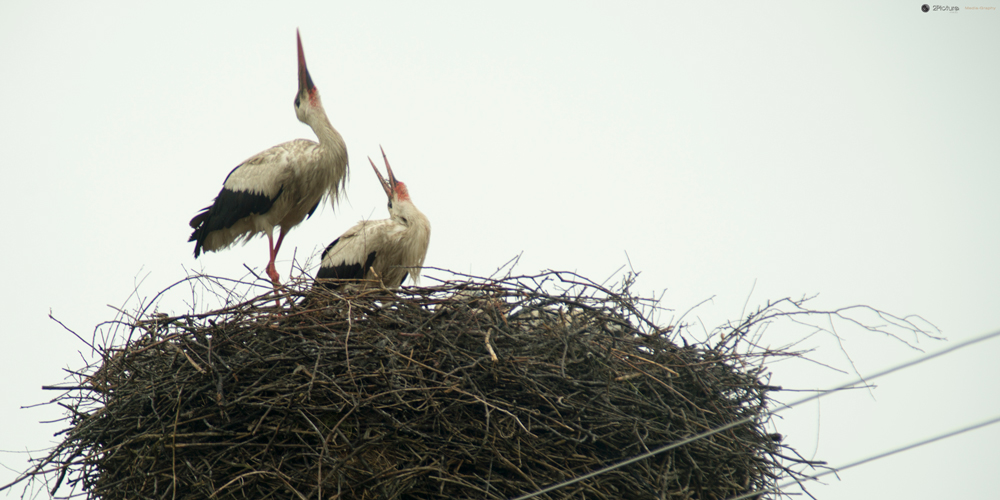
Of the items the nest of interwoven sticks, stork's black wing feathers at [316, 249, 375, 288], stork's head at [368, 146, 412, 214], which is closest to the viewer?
the nest of interwoven sticks

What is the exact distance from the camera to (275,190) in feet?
18.8

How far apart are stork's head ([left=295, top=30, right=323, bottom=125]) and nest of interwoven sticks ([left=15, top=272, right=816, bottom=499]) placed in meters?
2.64

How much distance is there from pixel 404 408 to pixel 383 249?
7.96 ft

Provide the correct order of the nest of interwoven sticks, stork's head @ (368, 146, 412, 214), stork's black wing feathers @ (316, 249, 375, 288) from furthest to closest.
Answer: stork's head @ (368, 146, 412, 214) < stork's black wing feathers @ (316, 249, 375, 288) < the nest of interwoven sticks

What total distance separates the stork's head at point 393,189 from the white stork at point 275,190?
39 centimetres

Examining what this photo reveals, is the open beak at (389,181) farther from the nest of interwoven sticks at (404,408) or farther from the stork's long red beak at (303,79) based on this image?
the nest of interwoven sticks at (404,408)

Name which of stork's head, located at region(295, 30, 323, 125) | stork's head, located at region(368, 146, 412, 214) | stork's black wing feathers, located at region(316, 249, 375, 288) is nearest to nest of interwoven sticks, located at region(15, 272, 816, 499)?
stork's black wing feathers, located at region(316, 249, 375, 288)

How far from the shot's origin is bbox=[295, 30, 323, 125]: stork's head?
626 cm

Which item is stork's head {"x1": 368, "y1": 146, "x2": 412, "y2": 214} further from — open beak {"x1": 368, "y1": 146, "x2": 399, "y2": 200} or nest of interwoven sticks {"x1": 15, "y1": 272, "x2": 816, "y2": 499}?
nest of interwoven sticks {"x1": 15, "y1": 272, "x2": 816, "y2": 499}

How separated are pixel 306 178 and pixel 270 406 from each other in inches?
104

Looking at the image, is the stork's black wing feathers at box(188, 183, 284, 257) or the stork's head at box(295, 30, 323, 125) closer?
the stork's black wing feathers at box(188, 183, 284, 257)

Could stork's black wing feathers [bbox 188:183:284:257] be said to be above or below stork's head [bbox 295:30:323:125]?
below

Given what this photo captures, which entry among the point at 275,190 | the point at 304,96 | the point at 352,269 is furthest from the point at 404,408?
the point at 304,96

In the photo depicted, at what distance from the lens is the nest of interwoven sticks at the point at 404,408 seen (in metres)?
3.41
